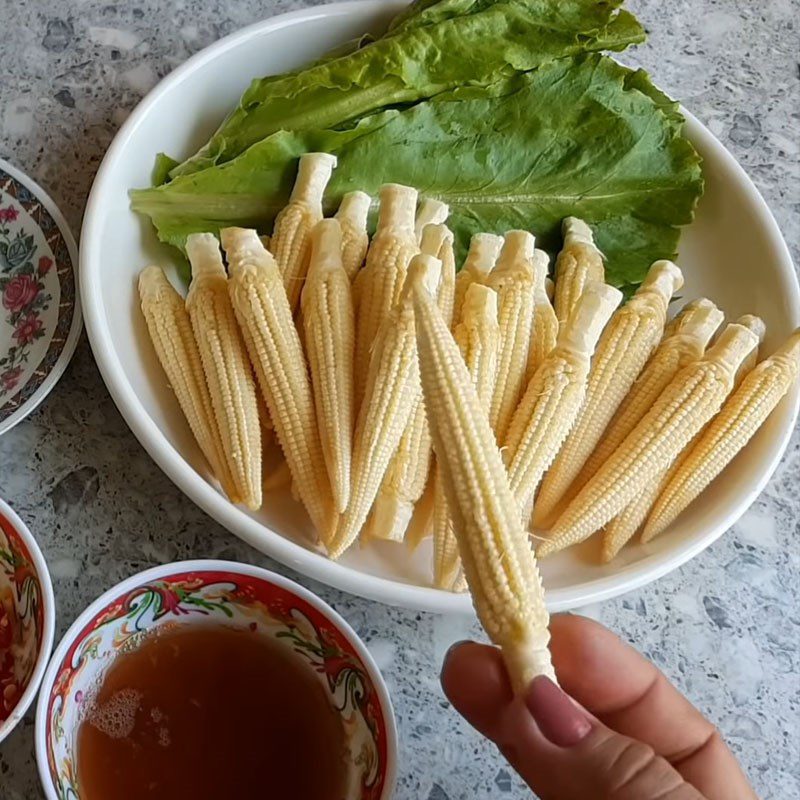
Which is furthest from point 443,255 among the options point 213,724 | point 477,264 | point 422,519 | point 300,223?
point 213,724

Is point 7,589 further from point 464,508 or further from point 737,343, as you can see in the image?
point 737,343

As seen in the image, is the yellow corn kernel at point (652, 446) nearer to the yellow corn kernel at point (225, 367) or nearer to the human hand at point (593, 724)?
the human hand at point (593, 724)

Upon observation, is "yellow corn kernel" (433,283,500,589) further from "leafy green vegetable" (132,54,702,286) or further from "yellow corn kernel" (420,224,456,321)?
"leafy green vegetable" (132,54,702,286)

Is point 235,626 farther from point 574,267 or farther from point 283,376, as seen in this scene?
point 574,267

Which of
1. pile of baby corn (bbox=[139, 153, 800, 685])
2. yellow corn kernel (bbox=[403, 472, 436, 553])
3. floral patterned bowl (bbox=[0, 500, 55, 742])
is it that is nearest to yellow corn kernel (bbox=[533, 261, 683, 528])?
pile of baby corn (bbox=[139, 153, 800, 685])

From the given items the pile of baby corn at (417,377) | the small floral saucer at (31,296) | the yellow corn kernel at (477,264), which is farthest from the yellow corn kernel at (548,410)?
the small floral saucer at (31,296)
